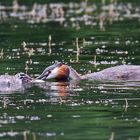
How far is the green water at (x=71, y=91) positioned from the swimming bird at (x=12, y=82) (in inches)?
10.9

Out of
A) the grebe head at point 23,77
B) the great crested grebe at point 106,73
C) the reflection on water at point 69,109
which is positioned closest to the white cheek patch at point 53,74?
the great crested grebe at point 106,73

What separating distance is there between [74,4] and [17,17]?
17.0 ft

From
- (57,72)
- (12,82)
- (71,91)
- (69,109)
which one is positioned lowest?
(69,109)

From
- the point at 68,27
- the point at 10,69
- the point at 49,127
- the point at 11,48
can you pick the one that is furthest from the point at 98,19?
the point at 49,127

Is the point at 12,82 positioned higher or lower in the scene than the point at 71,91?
higher

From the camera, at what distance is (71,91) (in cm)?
1388

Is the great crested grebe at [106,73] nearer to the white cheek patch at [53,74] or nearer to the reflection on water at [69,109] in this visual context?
the white cheek patch at [53,74]

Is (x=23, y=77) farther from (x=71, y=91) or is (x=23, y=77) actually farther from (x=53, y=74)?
(x=71, y=91)

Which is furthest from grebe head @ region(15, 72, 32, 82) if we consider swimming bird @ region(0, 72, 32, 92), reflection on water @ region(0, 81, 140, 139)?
reflection on water @ region(0, 81, 140, 139)

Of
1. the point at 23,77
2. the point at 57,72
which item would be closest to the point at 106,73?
the point at 57,72

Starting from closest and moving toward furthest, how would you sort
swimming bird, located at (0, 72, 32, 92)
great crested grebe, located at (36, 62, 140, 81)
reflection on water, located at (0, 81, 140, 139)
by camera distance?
reflection on water, located at (0, 81, 140, 139) → swimming bird, located at (0, 72, 32, 92) → great crested grebe, located at (36, 62, 140, 81)

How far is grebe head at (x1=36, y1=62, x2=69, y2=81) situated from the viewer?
15.6m

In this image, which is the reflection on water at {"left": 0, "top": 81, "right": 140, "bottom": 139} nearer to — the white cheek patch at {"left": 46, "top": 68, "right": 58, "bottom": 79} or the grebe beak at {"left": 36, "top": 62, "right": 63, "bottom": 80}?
the grebe beak at {"left": 36, "top": 62, "right": 63, "bottom": 80}

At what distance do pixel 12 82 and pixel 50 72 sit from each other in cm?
135
